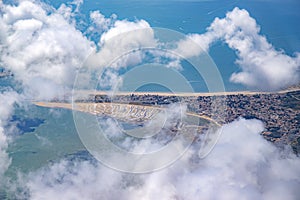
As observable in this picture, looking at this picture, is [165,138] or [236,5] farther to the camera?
[236,5]

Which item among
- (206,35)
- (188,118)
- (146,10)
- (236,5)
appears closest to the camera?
(188,118)

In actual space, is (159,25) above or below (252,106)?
above

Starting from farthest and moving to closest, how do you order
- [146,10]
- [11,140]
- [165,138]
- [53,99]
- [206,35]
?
[146,10] → [206,35] → [53,99] → [11,140] → [165,138]

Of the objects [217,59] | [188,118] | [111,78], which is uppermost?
[217,59]

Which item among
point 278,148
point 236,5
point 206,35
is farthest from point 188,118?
point 236,5

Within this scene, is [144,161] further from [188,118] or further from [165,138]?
[188,118]

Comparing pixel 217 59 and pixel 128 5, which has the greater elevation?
pixel 128 5

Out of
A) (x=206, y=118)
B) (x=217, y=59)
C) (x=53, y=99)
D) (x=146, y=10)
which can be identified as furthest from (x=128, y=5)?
(x=206, y=118)

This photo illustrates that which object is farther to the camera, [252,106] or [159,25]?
[159,25]

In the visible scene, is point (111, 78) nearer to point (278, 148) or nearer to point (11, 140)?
point (11, 140)
